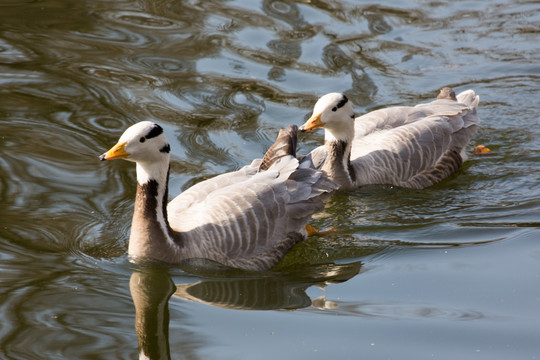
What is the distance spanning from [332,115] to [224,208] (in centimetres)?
237

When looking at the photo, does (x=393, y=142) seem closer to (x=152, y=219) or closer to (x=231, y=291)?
(x=231, y=291)

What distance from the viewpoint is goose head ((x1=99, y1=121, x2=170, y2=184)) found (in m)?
6.99

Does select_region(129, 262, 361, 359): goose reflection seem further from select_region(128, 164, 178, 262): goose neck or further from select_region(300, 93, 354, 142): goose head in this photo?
select_region(300, 93, 354, 142): goose head

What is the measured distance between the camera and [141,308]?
Answer: 6930mm

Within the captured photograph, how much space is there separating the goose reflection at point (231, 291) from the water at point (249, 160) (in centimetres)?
2

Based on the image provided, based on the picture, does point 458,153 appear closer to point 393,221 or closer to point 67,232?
point 393,221

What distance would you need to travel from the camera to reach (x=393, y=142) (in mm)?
10000

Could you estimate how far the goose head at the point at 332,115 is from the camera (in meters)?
9.33

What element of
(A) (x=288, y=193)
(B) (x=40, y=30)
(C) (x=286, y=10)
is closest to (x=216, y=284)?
(A) (x=288, y=193)

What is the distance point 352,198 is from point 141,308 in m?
3.56

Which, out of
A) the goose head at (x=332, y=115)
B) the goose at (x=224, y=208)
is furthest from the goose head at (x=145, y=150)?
Answer: the goose head at (x=332, y=115)

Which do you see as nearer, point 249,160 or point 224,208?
point 224,208

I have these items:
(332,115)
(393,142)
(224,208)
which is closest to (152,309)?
(224,208)

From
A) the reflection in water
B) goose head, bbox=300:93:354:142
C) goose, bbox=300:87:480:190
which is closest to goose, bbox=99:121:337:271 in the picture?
the reflection in water
